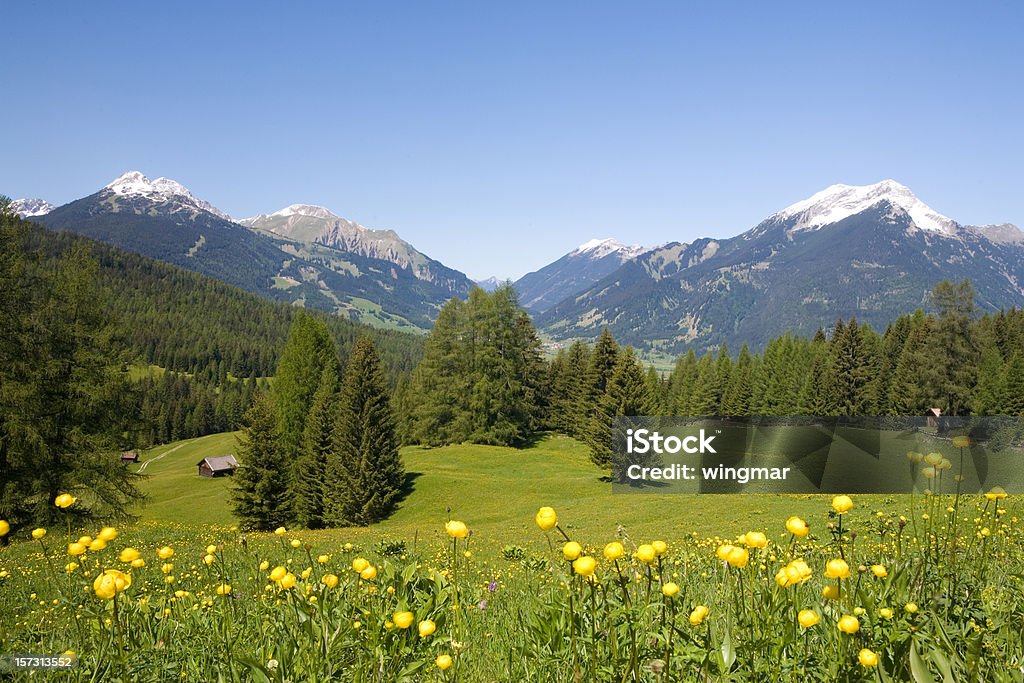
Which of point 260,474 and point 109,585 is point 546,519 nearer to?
point 109,585

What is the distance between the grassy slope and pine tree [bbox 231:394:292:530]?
5.52 m

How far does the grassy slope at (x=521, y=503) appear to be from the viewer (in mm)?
17500

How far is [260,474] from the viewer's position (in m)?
30.4

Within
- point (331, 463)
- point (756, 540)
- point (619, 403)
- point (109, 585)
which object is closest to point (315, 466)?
point (331, 463)

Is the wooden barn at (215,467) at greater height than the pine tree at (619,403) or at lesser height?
lesser

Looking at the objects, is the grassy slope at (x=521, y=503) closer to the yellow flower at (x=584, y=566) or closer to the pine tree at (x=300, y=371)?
the yellow flower at (x=584, y=566)

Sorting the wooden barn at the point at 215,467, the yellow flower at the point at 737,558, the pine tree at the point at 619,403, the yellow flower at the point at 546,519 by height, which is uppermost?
the yellow flower at the point at 546,519

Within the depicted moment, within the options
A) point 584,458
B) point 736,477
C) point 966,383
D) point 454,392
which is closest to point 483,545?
point 736,477

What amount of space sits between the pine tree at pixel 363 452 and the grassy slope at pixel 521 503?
4.96 feet

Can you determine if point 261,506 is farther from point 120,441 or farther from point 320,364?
point 320,364

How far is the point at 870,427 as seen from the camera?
143 feet

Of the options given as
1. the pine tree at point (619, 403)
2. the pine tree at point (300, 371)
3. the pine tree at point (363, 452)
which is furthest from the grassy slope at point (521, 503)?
the pine tree at point (300, 371)

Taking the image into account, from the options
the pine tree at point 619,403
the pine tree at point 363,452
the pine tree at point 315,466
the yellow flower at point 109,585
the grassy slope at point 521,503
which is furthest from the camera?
the pine tree at point 619,403

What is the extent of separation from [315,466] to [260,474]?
3.35 meters
